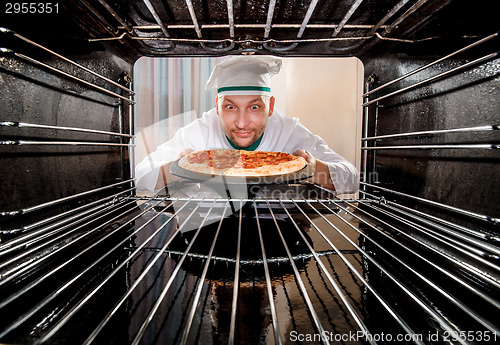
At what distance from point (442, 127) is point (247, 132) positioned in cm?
131

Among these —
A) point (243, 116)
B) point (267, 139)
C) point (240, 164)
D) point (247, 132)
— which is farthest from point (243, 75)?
point (240, 164)

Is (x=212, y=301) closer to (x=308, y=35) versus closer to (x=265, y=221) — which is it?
(x=265, y=221)

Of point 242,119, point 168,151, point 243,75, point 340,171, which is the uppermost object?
point 243,75

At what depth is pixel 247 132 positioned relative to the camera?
1.81m

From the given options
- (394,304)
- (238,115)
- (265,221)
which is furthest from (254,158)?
(394,304)

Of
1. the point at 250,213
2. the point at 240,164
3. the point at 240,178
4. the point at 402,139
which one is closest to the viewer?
the point at 402,139

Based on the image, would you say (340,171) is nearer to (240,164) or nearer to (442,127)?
(240,164)

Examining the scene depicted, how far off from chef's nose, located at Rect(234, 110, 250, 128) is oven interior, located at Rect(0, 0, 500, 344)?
2.95ft

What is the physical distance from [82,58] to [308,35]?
0.62 meters

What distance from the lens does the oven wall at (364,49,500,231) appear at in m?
0.47

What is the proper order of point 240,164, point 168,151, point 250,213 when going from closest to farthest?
point 250,213
point 240,164
point 168,151

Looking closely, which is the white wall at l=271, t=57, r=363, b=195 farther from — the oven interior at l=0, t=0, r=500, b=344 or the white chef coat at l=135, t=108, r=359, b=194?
the oven interior at l=0, t=0, r=500, b=344

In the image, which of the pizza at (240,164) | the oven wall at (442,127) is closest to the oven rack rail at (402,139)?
the oven wall at (442,127)

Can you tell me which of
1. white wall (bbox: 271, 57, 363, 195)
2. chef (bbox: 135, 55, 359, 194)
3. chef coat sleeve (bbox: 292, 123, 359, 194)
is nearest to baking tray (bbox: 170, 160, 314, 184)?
chef (bbox: 135, 55, 359, 194)
